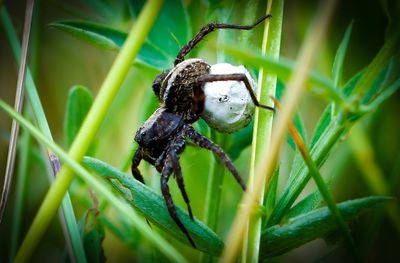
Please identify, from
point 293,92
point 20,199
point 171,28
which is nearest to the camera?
point 293,92

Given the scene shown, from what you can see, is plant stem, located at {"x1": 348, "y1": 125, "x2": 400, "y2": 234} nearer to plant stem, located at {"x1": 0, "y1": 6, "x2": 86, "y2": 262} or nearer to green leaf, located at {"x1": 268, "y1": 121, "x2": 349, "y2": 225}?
green leaf, located at {"x1": 268, "y1": 121, "x2": 349, "y2": 225}

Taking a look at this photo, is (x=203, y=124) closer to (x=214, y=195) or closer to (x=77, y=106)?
(x=214, y=195)

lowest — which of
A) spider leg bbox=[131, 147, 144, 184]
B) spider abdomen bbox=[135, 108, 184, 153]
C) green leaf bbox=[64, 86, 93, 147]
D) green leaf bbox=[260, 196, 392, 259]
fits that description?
green leaf bbox=[260, 196, 392, 259]

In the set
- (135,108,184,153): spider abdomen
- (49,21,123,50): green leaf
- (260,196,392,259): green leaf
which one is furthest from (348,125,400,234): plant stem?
(49,21,123,50): green leaf

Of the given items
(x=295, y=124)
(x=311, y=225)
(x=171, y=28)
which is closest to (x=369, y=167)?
(x=295, y=124)

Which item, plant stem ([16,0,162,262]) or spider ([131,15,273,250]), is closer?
plant stem ([16,0,162,262])

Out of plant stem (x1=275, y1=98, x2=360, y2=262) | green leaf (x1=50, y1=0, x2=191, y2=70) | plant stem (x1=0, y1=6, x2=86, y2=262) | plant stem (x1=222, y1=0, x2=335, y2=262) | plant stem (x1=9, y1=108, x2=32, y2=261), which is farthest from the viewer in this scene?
green leaf (x1=50, y1=0, x2=191, y2=70)

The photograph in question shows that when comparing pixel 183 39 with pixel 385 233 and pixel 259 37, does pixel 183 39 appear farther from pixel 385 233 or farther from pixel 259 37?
pixel 385 233
